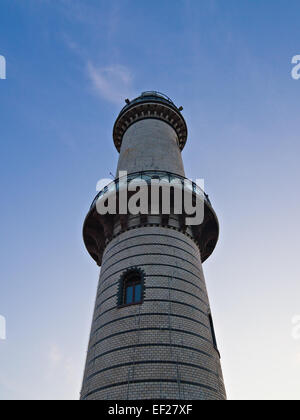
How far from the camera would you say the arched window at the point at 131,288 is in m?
10.6

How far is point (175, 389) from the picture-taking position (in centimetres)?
823

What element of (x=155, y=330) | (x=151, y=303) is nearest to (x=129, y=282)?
(x=151, y=303)

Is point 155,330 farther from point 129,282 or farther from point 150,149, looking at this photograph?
point 150,149

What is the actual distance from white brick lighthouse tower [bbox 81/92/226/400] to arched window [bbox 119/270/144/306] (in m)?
0.03

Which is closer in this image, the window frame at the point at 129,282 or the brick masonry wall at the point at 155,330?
the brick masonry wall at the point at 155,330

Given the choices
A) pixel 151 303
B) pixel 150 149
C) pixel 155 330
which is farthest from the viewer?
pixel 150 149

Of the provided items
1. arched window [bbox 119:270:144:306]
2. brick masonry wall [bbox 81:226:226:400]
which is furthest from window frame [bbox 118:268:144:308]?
brick masonry wall [bbox 81:226:226:400]

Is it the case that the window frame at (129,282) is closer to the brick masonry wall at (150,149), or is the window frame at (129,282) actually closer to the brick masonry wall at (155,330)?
the brick masonry wall at (155,330)

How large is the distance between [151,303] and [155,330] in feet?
2.93

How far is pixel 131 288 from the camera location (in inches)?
434

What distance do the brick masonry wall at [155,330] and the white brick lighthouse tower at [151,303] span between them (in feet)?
0.08

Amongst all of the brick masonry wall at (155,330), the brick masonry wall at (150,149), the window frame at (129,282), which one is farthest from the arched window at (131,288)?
the brick masonry wall at (150,149)

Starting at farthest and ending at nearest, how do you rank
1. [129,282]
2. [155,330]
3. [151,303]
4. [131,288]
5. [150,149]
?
1. [150,149]
2. [129,282]
3. [131,288]
4. [151,303]
5. [155,330]
